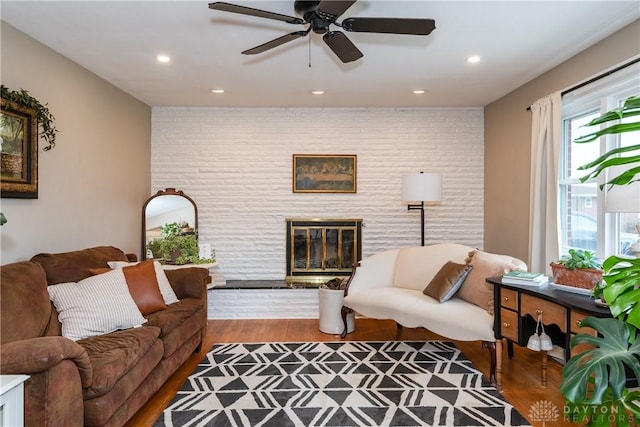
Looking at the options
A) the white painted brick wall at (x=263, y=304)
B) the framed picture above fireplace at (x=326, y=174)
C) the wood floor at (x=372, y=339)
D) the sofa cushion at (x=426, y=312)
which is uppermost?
the framed picture above fireplace at (x=326, y=174)

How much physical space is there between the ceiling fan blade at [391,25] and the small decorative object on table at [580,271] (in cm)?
166

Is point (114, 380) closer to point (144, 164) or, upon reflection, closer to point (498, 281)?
point (498, 281)

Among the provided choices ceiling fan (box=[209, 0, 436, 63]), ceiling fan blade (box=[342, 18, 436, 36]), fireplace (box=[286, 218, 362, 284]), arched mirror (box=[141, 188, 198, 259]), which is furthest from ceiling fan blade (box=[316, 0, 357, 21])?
arched mirror (box=[141, 188, 198, 259])

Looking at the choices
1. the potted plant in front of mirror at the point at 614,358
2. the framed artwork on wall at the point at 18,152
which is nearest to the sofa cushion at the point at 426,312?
the potted plant in front of mirror at the point at 614,358

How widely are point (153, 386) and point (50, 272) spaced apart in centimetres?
103

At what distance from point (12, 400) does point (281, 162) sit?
3.55 metres

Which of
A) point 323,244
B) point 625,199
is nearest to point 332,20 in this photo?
point 625,199

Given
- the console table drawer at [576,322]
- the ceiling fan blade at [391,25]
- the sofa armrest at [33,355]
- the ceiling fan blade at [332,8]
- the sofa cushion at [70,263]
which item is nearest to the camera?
the sofa armrest at [33,355]

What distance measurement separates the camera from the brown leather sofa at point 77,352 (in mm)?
1675

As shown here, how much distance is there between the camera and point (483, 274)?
322cm

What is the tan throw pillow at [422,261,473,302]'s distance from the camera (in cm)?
331

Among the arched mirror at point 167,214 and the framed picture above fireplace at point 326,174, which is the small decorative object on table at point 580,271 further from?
the arched mirror at point 167,214

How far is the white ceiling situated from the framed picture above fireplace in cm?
76

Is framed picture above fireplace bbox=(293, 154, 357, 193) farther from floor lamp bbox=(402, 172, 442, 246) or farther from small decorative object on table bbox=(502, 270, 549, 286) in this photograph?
small decorative object on table bbox=(502, 270, 549, 286)
